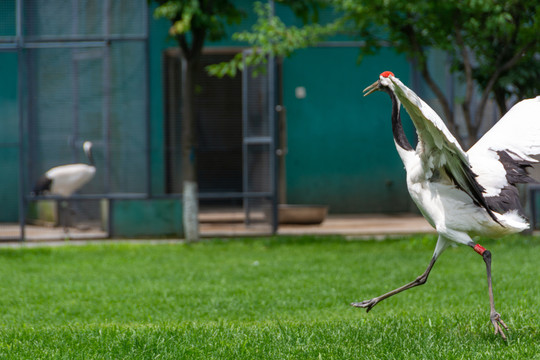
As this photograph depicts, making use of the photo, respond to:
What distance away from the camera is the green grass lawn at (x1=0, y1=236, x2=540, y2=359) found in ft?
15.6

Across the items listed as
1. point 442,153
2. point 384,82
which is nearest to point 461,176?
point 442,153

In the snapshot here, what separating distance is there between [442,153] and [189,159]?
22.2ft

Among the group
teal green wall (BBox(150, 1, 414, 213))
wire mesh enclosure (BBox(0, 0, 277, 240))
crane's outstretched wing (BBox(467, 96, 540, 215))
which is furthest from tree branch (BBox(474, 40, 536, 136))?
crane's outstretched wing (BBox(467, 96, 540, 215))

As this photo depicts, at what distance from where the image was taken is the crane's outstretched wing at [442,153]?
173 inches

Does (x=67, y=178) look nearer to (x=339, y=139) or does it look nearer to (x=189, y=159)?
(x=189, y=159)

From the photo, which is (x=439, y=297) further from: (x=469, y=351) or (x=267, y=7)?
(x=267, y=7)

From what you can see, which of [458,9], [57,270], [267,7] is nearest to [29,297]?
[57,270]

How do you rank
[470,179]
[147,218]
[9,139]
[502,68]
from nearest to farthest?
[470,179]
[502,68]
[147,218]
[9,139]

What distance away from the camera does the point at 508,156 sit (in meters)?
5.06

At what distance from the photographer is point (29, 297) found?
7371 mm

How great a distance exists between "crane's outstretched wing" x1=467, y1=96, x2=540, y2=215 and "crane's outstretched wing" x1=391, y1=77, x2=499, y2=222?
0.36 feet

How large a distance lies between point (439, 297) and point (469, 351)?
2467mm

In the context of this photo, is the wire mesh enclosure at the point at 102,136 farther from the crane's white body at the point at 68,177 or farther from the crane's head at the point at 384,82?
the crane's head at the point at 384,82

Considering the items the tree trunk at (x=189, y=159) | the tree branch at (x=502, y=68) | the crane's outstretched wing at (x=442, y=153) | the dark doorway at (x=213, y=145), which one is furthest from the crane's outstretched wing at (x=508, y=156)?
the dark doorway at (x=213, y=145)
